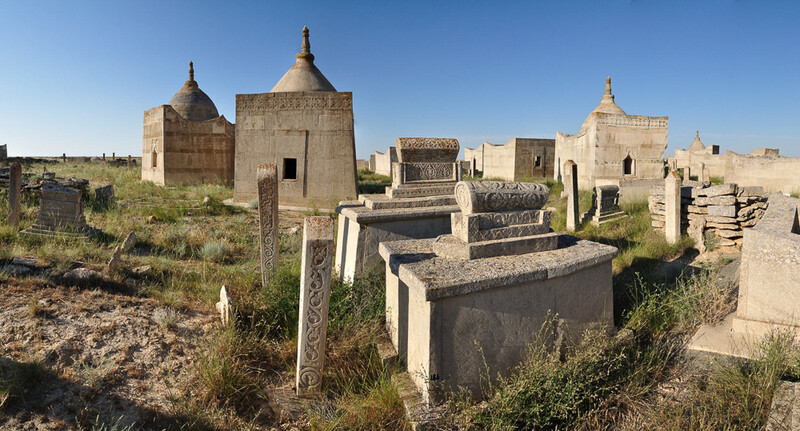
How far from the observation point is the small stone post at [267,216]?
19.5ft

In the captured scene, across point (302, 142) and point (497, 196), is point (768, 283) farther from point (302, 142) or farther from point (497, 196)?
point (302, 142)

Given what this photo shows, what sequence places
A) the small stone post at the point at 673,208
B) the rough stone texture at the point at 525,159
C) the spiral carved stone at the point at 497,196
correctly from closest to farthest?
the spiral carved stone at the point at 497,196, the small stone post at the point at 673,208, the rough stone texture at the point at 525,159

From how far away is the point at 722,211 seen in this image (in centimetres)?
779

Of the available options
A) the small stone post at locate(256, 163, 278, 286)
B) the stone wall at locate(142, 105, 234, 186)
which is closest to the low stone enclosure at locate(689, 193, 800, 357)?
the small stone post at locate(256, 163, 278, 286)

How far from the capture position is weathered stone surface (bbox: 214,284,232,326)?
4422 mm

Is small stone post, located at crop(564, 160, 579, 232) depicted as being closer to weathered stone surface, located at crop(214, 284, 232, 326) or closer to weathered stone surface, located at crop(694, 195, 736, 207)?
weathered stone surface, located at crop(694, 195, 736, 207)

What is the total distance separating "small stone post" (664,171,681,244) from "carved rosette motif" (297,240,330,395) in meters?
7.30

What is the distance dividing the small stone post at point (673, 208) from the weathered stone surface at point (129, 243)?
9484 millimetres

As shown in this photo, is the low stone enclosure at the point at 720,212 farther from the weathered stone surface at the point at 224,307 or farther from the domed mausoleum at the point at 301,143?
the domed mausoleum at the point at 301,143

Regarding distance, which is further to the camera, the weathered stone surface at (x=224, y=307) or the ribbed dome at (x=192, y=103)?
the ribbed dome at (x=192, y=103)

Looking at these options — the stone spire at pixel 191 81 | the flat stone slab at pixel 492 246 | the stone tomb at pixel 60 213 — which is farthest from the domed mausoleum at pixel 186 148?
the flat stone slab at pixel 492 246

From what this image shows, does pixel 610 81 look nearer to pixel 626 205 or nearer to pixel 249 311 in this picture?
pixel 626 205

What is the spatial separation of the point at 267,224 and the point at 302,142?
733 centimetres

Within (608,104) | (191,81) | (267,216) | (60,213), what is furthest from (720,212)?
(191,81)
